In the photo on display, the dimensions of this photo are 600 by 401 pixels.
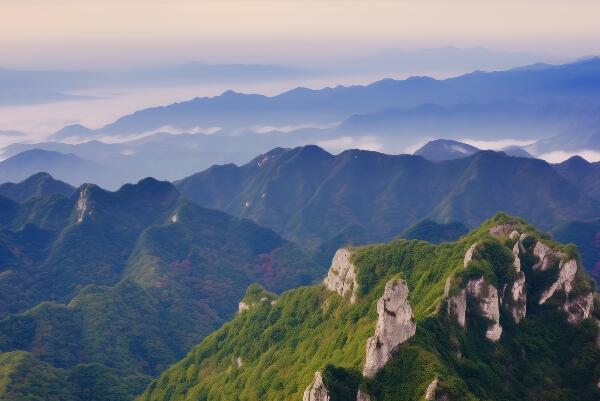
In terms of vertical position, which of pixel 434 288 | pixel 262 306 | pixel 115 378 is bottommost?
pixel 115 378

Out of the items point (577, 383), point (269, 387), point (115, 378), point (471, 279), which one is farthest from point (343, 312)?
point (115, 378)

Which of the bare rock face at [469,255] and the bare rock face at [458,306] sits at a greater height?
the bare rock face at [469,255]

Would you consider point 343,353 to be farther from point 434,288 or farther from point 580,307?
point 580,307

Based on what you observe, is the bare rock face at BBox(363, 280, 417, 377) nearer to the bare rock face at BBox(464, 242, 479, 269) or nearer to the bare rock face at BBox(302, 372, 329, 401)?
the bare rock face at BBox(302, 372, 329, 401)

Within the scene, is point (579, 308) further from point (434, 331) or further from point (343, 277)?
point (343, 277)

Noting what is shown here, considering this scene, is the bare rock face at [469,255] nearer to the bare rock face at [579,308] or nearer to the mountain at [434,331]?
the mountain at [434,331]

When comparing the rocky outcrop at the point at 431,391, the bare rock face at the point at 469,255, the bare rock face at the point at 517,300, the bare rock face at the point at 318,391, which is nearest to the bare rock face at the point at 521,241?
the bare rock face at the point at 517,300
